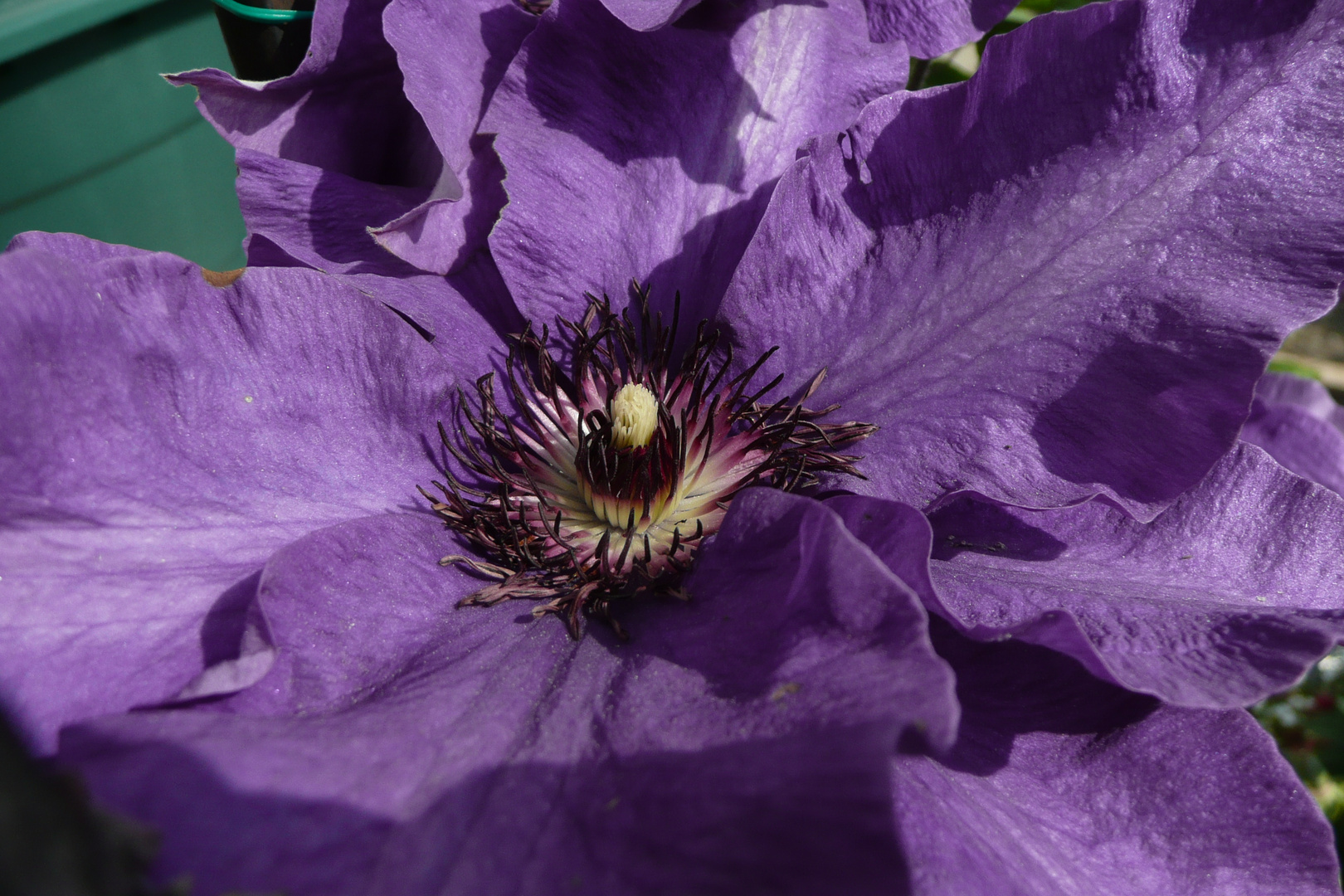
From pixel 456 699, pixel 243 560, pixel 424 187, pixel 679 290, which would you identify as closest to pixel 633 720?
pixel 456 699

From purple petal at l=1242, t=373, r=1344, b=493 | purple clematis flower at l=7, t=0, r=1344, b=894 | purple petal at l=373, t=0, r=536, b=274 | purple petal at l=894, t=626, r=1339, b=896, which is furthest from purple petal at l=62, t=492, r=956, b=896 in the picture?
purple petal at l=1242, t=373, r=1344, b=493

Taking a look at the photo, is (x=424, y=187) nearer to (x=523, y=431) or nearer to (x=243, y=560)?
(x=523, y=431)

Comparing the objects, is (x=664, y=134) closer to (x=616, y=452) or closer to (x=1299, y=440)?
(x=616, y=452)

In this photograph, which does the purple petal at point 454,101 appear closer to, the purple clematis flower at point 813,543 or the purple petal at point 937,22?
the purple clematis flower at point 813,543

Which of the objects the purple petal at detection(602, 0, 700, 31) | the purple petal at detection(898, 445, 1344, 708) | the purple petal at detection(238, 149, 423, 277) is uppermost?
the purple petal at detection(602, 0, 700, 31)

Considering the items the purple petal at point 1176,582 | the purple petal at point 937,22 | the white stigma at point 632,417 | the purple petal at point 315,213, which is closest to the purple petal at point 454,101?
the purple petal at point 315,213

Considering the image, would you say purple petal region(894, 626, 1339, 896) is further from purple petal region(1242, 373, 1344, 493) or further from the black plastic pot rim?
the black plastic pot rim

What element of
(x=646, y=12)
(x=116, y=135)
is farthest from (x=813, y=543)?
(x=116, y=135)
